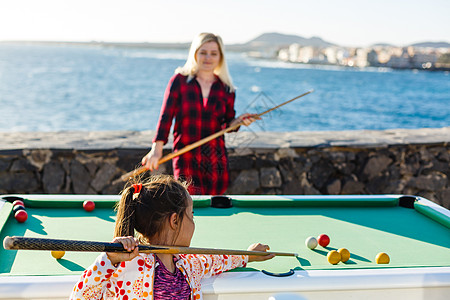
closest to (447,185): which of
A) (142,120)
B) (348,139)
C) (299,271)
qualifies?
(348,139)

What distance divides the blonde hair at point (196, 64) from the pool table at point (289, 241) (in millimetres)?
747

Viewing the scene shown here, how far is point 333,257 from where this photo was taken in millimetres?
1854

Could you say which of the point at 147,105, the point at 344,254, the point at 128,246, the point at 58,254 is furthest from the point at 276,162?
the point at 147,105

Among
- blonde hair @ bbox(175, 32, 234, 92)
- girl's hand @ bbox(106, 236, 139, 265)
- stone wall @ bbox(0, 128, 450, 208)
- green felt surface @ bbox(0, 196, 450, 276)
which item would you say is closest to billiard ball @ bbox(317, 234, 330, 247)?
green felt surface @ bbox(0, 196, 450, 276)

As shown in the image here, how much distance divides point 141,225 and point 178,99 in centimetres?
144

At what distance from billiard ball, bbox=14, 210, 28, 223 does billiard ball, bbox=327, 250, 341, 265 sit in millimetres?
1249

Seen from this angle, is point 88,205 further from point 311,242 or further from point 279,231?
point 311,242

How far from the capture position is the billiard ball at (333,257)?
1.85 meters

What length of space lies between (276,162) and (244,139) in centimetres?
33

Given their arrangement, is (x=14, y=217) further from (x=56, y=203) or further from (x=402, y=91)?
(x=402, y=91)

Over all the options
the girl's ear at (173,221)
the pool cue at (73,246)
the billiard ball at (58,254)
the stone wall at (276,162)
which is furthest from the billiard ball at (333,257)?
the stone wall at (276,162)

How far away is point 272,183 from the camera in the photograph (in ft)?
13.8

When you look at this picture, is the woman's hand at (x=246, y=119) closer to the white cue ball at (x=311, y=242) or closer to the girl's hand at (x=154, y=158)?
the girl's hand at (x=154, y=158)

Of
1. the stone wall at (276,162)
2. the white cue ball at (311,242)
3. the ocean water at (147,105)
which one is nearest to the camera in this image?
the white cue ball at (311,242)
